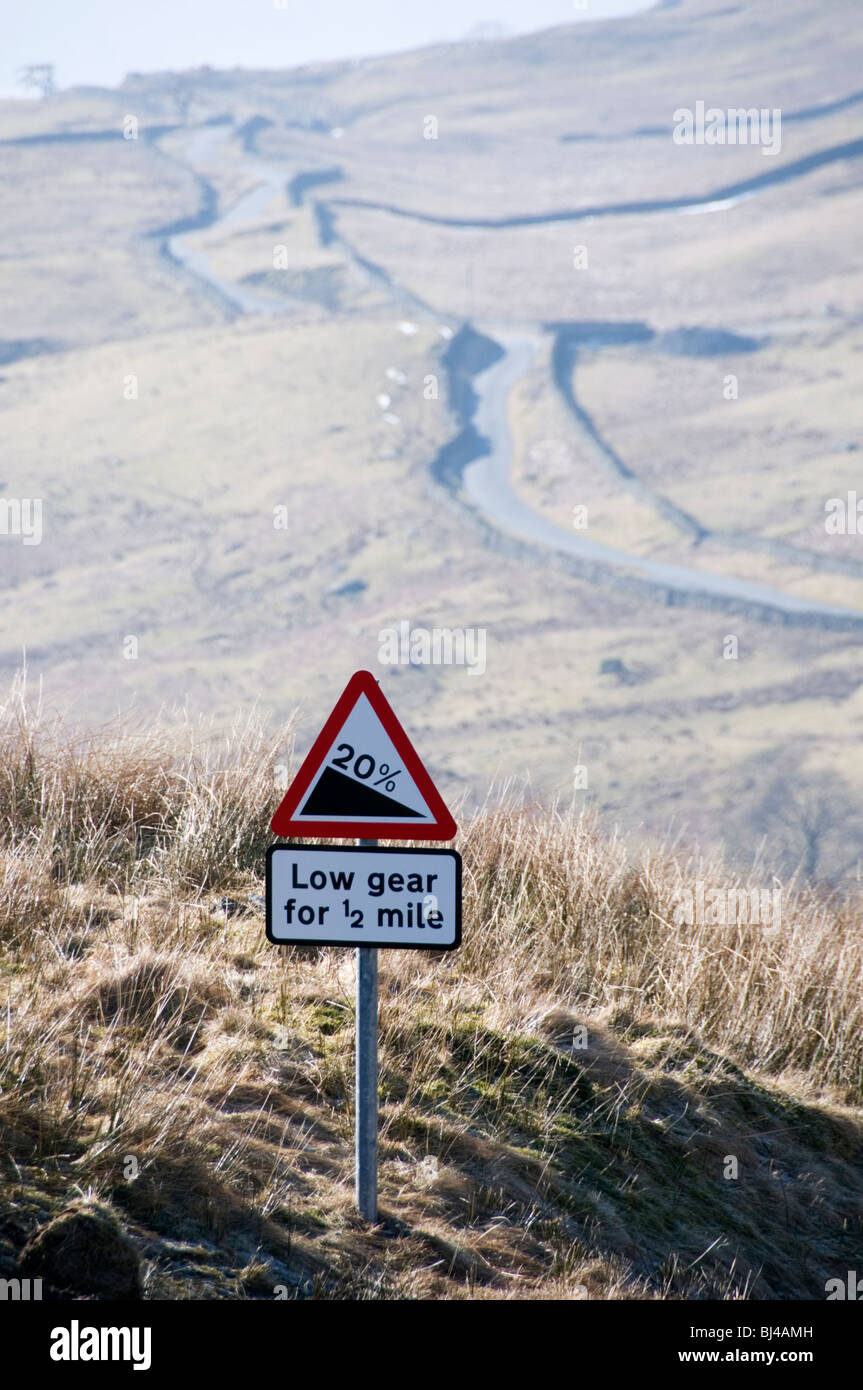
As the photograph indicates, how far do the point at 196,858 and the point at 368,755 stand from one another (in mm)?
2196

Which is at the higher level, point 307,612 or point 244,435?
point 244,435

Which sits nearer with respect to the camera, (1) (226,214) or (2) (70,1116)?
(2) (70,1116)

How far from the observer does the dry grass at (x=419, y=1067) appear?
129 inches

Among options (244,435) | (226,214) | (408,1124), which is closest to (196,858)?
(408,1124)

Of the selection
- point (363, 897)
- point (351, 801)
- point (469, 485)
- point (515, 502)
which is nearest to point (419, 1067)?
point (363, 897)

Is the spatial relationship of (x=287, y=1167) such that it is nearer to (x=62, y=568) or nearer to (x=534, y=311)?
(x=62, y=568)

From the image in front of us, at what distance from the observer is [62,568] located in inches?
5123

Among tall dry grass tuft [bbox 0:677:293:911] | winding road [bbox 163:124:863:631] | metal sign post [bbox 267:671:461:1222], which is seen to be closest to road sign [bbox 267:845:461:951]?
metal sign post [bbox 267:671:461:1222]

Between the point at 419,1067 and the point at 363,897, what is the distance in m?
1.13

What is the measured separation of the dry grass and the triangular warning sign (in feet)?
3.13

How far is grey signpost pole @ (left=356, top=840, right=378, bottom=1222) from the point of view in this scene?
3.19 m

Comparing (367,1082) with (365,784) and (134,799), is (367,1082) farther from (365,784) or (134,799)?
(134,799)

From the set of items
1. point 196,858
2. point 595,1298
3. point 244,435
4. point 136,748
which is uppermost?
point 244,435

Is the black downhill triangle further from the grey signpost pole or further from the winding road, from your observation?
the winding road
